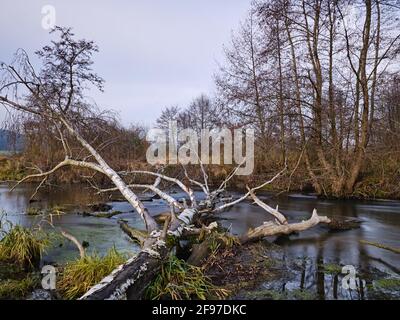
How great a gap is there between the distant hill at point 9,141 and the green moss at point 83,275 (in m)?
2.87

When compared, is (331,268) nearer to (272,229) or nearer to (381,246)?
(381,246)

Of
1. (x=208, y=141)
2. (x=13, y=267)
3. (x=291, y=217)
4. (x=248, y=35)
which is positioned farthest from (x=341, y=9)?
(x=13, y=267)

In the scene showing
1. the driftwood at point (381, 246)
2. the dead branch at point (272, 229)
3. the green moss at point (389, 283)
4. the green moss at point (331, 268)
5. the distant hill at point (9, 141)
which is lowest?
the green moss at point (389, 283)

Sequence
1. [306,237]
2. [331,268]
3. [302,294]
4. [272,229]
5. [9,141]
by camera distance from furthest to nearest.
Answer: [306,237]
[272,229]
[9,141]
[331,268]
[302,294]

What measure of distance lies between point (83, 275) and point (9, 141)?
10.8ft

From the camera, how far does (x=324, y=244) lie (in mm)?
7836

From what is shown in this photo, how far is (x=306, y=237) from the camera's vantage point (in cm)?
848

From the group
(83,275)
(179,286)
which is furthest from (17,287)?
(179,286)

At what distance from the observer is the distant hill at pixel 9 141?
6503 millimetres

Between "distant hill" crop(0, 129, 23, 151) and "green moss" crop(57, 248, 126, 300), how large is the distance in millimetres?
2868

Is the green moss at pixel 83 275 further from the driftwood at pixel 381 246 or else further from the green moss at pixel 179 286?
the driftwood at pixel 381 246

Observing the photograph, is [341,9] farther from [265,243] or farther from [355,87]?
[265,243]

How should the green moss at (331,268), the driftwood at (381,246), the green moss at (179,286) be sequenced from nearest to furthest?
1. the green moss at (179,286)
2. the green moss at (331,268)
3. the driftwood at (381,246)

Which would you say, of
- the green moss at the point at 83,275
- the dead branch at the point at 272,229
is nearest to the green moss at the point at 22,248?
the green moss at the point at 83,275
